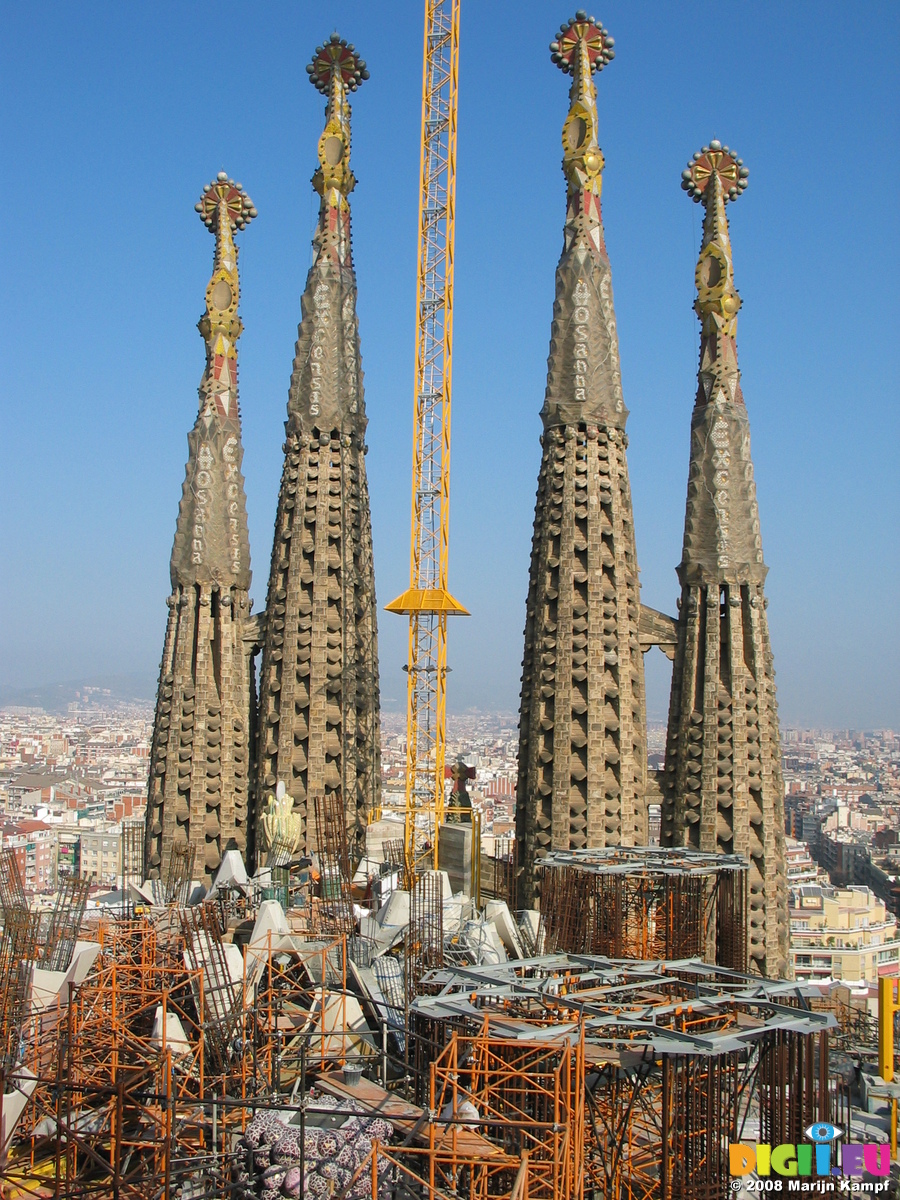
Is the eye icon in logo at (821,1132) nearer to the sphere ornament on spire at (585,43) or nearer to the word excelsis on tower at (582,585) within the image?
the word excelsis on tower at (582,585)

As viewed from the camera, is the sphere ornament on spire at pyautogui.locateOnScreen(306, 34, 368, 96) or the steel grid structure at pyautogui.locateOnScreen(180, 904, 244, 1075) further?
the sphere ornament on spire at pyautogui.locateOnScreen(306, 34, 368, 96)

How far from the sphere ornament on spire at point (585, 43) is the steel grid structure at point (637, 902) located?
20355 millimetres

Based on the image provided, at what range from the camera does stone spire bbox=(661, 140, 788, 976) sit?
32.4 m

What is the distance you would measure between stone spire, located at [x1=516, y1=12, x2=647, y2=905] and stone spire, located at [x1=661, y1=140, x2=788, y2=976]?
4.36 ft

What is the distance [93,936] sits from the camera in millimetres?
24672

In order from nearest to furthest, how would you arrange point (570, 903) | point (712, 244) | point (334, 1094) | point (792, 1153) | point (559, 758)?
1. point (792, 1153)
2. point (334, 1094)
3. point (570, 903)
4. point (559, 758)
5. point (712, 244)

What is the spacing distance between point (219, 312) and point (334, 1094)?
2739 centimetres

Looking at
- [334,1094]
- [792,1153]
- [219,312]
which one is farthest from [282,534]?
[792,1153]

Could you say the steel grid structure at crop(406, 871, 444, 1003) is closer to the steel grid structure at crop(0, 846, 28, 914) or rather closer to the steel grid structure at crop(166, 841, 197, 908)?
the steel grid structure at crop(166, 841, 197, 908)

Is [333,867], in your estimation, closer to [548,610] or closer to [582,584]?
[548,610]

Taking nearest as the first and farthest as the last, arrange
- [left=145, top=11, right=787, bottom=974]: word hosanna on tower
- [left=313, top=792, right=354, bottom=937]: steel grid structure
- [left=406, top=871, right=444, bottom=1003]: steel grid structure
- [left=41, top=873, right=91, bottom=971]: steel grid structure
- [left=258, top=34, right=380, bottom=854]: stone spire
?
[left=406, top=871, right=444, bottom=1003]: steel grid structure
[left=41, top=873, right=91, bottom=971]: steel grid structure
[left=313, top=792, right=354, bottom=937]: steel grid structure
[left=145, top=11, right=787, bottom=974]: word hosanna on tower
[left=258, top=34, right=380, bottom=854]: stone spire

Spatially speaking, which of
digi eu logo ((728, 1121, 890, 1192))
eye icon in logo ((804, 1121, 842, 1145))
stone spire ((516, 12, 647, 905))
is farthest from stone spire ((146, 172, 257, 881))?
eye icon in logo ((804, 1121, 842, 1145))

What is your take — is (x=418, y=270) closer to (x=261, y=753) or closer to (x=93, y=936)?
(x=261, y=753)

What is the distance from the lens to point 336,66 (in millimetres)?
39500
